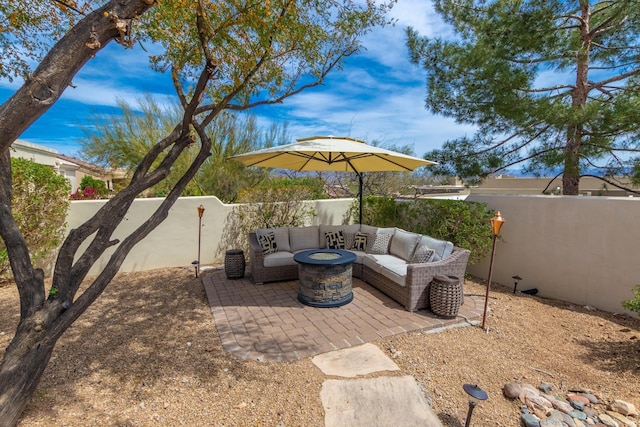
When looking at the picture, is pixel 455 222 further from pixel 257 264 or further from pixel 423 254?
pixel 257 264

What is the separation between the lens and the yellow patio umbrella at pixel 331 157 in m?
4.50

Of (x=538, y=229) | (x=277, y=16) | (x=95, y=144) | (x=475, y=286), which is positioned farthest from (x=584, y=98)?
(x=95, y=144)

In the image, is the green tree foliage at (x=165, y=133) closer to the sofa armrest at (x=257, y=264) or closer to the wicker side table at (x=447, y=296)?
the sofa armrest at (x=257, y=264)

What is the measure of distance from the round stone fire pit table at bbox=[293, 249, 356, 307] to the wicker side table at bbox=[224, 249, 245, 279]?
5.41 ft

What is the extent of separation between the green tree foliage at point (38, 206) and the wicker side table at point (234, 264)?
137 inches

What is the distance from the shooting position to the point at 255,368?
2955mm

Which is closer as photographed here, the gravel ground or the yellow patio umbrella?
the gravel ground

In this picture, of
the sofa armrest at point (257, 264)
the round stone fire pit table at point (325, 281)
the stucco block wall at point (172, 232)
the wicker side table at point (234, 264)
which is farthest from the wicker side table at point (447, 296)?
the stucco block wall at point (172, 232)

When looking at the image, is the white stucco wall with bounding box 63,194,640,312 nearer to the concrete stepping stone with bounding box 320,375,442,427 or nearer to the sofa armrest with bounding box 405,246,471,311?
the sofa armrest with bounding box 405,246,471,311

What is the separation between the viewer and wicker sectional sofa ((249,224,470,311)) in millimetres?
4250

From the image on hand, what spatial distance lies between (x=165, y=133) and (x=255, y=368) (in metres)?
10.0

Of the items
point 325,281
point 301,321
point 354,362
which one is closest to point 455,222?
point 325,281

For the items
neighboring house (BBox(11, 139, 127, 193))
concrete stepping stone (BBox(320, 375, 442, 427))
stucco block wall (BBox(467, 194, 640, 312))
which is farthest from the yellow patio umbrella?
neighboring house (BBox(11, 139, 127, 193))

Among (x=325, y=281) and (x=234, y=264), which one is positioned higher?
(x=325, y=281)
